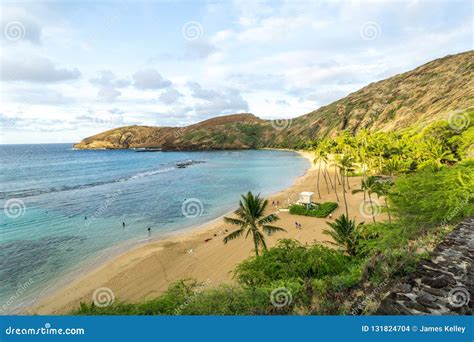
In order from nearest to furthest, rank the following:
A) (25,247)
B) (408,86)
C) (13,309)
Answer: (13,309) < (25,247) < (408,86)

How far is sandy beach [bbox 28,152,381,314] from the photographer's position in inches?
926

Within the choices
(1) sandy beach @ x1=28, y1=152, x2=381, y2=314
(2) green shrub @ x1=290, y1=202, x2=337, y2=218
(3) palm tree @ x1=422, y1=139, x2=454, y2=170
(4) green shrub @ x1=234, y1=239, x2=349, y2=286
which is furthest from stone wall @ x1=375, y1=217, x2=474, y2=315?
(3) palm tree @ x1=422, y1=139, x2=454, y2=170

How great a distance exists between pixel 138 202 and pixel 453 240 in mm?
54771

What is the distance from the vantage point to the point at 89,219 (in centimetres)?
4578

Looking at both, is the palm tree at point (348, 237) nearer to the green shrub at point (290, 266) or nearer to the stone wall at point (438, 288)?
the green shrub at point (290, 266)

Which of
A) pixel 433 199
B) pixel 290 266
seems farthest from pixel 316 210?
pixel 290 266

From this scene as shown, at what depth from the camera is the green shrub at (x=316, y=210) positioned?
41062 mm

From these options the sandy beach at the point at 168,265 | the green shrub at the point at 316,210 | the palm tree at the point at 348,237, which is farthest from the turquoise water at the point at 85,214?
the palm tree at the point at 348,237

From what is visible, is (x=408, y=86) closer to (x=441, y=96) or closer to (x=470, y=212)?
(x=441, y=96)

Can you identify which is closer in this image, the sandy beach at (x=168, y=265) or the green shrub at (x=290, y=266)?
the green shrub at (x=290, y=266)

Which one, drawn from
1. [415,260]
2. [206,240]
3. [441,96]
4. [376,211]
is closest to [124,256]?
[206,240]

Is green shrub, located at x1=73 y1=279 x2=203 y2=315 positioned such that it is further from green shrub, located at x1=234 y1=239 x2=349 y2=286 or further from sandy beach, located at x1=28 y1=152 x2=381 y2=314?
sandy beach, located at x1=28 y1=152 x2=381 y2=314

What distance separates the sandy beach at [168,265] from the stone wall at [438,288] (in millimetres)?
11855

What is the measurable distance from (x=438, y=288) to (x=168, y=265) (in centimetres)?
2602
